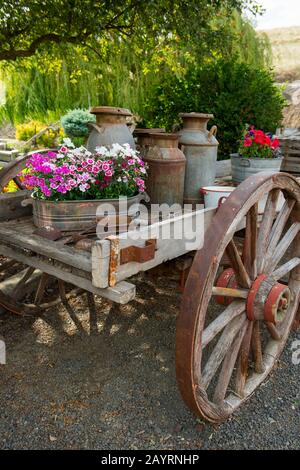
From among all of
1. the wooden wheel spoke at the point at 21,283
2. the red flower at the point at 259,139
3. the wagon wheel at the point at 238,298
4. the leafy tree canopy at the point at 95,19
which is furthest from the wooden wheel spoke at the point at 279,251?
the leafy tree canopy at the point at 95,19

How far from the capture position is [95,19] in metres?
3.99

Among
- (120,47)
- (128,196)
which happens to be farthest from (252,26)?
(128,196)

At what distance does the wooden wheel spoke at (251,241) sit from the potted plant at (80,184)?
0.59 m

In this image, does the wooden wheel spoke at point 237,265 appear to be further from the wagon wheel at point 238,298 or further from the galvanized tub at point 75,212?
the galvanized tub at point 75,212

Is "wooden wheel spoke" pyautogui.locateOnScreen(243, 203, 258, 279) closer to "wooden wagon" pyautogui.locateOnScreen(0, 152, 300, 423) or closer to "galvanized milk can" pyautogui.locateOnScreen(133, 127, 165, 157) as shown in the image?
"wooden wagon" pyautogui.locateOnScreen(0, 152, 300, 423)

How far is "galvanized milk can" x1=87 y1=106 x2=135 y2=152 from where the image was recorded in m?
2.26

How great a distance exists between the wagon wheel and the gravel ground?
0.18 m

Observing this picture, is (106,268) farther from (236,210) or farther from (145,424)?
(145,424)

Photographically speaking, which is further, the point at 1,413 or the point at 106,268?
the point at 1,413

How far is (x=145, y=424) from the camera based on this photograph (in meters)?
1.94

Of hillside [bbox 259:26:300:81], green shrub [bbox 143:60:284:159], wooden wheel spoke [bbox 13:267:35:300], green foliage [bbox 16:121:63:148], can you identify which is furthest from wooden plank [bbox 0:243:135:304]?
hillside [bbox 259:26:300:81]

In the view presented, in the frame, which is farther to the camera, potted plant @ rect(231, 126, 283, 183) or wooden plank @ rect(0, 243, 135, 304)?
potted plant @ rect(231, 126, 283, 183)

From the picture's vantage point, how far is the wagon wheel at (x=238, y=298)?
58.4 inches
